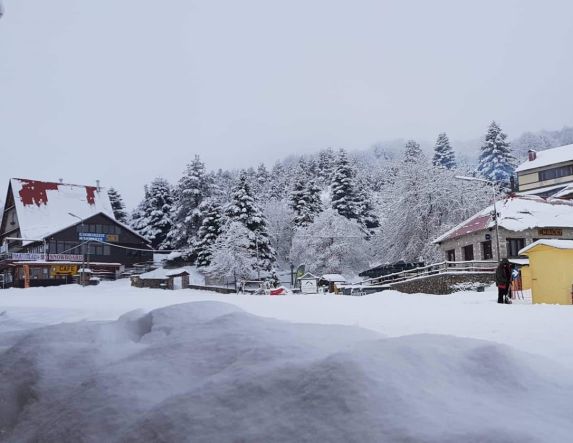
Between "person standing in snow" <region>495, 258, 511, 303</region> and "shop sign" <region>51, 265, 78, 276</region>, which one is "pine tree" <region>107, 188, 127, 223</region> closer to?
"shop sign" <region>51, 265, 78, 276</region>

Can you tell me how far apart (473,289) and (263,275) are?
23.5m

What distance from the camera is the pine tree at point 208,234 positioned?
52062mm

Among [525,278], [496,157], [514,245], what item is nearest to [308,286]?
[514,245]

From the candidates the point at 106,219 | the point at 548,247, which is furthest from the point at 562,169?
the point at 106,219

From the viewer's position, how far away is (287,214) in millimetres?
64562

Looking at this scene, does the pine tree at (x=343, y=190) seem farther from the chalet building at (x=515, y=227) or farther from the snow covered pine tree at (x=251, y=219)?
the chalet building at (x=515, y=227)

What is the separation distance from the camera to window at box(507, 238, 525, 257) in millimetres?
34188

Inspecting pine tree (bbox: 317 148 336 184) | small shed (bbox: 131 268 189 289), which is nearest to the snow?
small shed (bbox: 131 268 189 289)

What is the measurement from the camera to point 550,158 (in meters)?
58.2

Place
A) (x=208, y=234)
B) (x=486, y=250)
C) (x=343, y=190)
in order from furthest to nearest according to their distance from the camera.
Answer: (x=343, y=190)
(x=208, y=234)
(x=486, y=250)

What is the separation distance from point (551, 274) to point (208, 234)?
39.6 metres

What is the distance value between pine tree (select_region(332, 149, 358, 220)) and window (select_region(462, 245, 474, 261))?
21537mm

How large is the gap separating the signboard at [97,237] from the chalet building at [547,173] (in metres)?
48.4

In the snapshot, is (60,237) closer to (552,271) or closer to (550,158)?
(552,271)
